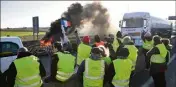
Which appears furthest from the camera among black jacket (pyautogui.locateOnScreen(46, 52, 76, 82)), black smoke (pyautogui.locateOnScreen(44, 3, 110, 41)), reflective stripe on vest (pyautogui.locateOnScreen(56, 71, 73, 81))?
black smoke (pyautogui.locateOnScreen(44, 3, 110, 41))

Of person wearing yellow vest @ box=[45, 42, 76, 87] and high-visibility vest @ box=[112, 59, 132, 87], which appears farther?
person wearing yellow vest @ box=[45, 42, 76, 87]

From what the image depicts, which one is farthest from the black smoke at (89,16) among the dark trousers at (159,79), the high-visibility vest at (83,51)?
the dark trousers at (159,79)

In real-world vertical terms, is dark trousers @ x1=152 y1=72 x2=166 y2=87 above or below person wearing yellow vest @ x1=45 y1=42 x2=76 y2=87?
below

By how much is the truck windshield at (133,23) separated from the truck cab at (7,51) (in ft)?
59.3

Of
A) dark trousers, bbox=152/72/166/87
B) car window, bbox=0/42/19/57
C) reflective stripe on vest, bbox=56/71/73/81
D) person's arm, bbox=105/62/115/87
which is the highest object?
car window, bbox=0/42/19/57

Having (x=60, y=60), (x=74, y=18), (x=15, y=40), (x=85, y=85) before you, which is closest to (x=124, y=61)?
(x=85, y=85)

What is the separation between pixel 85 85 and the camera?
6.59 metres

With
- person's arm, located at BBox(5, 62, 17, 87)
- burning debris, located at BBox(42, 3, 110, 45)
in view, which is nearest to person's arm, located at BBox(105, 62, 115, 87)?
person's arm, located at BBox(5, 62, 17, 87)

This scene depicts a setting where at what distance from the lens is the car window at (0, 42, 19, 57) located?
995 centimetres

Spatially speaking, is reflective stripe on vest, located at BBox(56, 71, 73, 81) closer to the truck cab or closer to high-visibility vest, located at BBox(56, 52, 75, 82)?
high-visibility vest, located at BBox(56, 52, 75, 82)

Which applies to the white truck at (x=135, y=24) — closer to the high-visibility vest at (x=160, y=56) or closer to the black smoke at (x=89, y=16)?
the black smoke at (x=89, y=16)

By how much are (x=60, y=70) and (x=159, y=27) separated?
30275mm

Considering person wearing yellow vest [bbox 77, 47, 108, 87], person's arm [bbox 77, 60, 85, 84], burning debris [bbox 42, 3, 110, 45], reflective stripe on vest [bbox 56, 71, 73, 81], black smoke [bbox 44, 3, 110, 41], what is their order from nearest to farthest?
person wearing yellow vest [bbox 77, 47, 108, 87] → person's arm [bbox 77, 60, 85, 84] → reflective stripe on vest [bbox 56, 71, 73, 81] → burning debris [bbox 42, 3, 110, 45] → black smoke [bbox 44, 3, 110, 41]

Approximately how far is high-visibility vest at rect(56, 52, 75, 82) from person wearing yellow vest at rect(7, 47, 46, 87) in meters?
1.02
